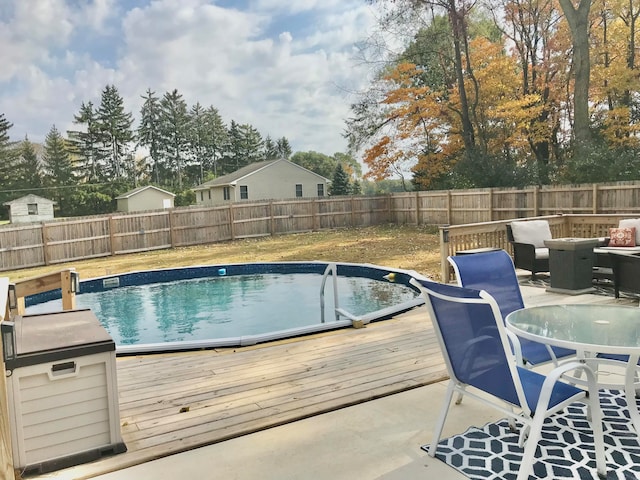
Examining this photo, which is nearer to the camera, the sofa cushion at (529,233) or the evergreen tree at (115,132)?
the sofa cushion at (529,233)

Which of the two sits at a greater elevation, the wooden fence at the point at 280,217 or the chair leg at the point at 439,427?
the wooden fence at the point at 280,217

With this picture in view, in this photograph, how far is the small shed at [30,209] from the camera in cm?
2941

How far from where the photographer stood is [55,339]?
2385 mm

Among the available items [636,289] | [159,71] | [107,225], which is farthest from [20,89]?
[636,289]

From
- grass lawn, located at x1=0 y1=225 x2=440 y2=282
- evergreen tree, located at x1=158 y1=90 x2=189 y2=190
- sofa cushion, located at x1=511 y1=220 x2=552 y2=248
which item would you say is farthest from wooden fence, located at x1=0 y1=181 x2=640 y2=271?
evergreen tree, located at x1=158 y1=90 x2=189 y2=190

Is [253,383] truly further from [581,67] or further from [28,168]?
[28,168]

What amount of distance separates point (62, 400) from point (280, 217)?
15383 mm

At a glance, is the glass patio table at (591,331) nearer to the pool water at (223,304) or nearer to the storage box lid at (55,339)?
the storage box lid at (55,339)

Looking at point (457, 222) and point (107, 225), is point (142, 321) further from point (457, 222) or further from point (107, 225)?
point (457, 222)

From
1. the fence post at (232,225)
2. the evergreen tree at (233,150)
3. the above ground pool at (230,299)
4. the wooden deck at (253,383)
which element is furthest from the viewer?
the evergreen tree at (233,150)

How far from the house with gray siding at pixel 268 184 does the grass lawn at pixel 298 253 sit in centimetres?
1092

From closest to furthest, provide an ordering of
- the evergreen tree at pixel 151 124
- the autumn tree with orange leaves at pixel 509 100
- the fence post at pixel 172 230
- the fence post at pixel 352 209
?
the autumn tree with orange leaves at pixel 509 100 → the fence post at pixel 172 230 → the fence post at pixel 352 209 → the evergreen tree at pixel 151 124

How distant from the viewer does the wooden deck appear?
2.61 m

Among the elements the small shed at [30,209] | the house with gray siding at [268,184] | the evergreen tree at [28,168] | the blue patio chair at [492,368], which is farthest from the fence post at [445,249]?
the evergreen tree at [28,168]
